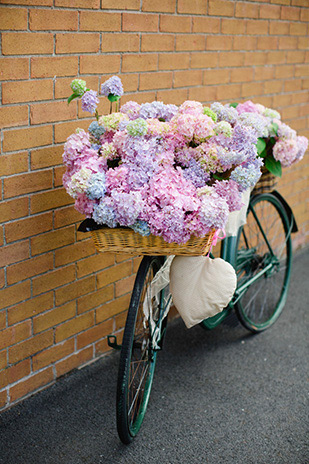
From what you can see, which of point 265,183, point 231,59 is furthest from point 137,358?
point 231,59

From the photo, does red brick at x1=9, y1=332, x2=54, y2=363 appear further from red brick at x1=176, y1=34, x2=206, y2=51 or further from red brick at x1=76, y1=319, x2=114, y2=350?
red brick at x1=176, y1=34, x2=206, y2=51

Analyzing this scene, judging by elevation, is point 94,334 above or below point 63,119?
below

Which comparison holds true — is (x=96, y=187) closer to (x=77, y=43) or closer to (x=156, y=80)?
(x=77, y=43)

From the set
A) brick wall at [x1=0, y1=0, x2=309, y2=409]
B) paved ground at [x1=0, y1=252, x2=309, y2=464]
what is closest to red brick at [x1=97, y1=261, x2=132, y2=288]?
brick wall at [x1=0, y1=0, x2=309, y2=409]

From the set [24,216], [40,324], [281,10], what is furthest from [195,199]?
[281,10]

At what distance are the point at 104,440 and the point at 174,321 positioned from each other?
136 cm

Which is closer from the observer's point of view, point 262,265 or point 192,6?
point 192,6

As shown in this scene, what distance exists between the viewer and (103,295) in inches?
138

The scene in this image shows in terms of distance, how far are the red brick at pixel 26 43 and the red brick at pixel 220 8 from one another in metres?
1.38

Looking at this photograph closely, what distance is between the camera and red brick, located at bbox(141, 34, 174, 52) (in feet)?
10.8

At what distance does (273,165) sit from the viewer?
329 cm

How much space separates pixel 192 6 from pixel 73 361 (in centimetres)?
→ 222

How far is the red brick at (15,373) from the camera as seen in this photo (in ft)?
9.75

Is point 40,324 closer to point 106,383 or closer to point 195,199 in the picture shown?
point 106,383
